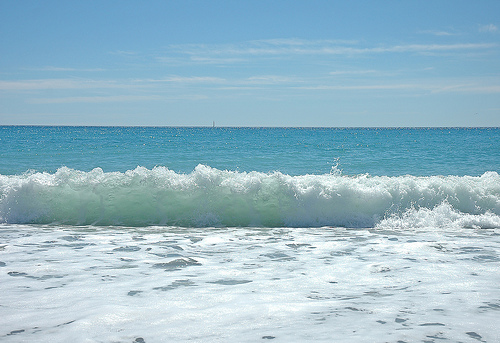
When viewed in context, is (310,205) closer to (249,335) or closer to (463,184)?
(463,184)

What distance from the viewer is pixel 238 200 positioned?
10.7 meters

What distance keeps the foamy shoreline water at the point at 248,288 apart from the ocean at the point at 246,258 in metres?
0.02

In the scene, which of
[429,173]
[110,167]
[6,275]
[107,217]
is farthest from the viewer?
[110,167]

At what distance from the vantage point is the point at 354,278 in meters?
5.25

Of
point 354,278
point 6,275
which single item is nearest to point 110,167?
point 6,275

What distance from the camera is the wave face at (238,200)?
32.5 feet

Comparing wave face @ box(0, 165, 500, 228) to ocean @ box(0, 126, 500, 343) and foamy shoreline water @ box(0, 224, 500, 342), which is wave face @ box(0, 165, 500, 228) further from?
foamy shoreline water @ box(0, 224, 500, 342)

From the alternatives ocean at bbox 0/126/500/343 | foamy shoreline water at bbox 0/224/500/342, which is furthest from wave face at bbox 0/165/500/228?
foamy shoreline water at bbox 0/224/500/342

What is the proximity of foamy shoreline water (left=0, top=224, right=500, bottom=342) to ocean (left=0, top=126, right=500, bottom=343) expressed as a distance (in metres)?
0.02

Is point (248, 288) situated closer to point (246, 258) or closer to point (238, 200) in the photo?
point (246, 258)

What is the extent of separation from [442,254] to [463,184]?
5.02 metres

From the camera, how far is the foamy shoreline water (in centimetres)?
364

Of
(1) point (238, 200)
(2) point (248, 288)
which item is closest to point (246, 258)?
(2) point (248, 288)

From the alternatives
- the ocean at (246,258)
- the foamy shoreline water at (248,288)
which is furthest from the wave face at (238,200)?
the foamy shoreline water at (248,288)
